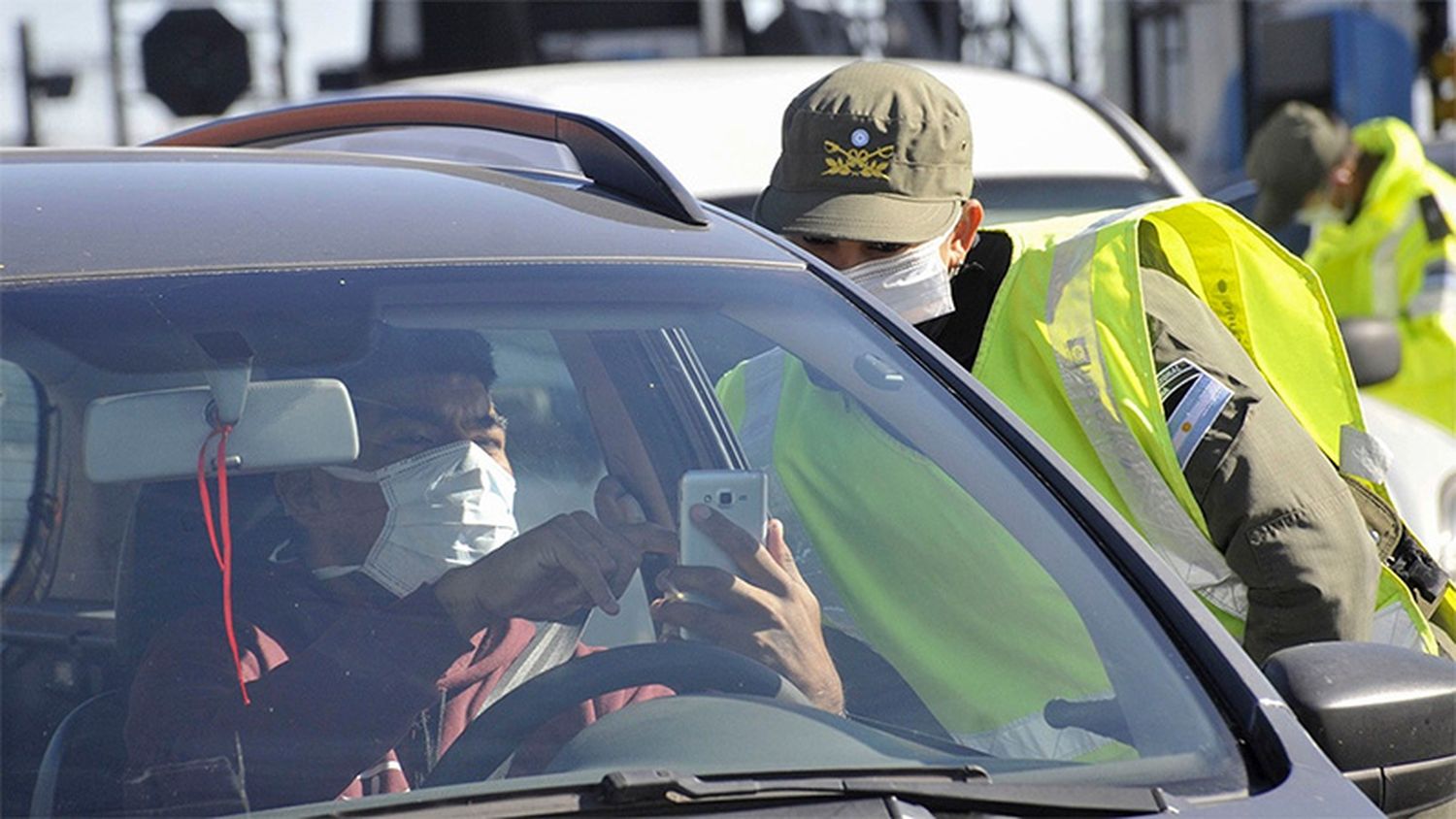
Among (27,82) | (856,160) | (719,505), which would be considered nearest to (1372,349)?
(856,160)

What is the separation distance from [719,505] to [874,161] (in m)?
0.96

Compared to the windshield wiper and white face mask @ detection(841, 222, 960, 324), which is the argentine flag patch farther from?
the windshield wiper

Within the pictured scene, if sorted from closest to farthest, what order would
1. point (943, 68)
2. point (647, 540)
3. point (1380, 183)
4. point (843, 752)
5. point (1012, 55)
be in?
point (843, 752) < point (647, 540) < point (943, 68) < point (1380, 183) < point (1012, 55)

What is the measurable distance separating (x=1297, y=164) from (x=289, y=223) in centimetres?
639

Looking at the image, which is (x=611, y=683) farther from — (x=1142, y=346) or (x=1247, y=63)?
(x=1247, y=63)

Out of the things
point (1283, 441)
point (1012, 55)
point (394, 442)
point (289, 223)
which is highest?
point (289, 223)

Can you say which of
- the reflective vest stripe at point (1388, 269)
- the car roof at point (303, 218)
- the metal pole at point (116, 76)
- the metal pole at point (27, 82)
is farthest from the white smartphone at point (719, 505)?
the metal pole at point (27, 82)

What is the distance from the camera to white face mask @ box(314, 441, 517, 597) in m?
2.30

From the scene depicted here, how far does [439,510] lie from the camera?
2.40 m

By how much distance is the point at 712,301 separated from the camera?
2533mm

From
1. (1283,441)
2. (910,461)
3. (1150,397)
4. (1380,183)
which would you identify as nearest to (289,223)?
(910,461)

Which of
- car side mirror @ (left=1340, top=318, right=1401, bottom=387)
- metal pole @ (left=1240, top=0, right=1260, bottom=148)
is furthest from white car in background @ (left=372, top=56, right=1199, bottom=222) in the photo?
metal pole @ (left=1240, top=0, right=1260, bottom=148)

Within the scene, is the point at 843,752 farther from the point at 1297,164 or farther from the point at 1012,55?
the point at 1012,55

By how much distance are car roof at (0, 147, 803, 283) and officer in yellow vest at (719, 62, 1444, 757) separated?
0.25 m
